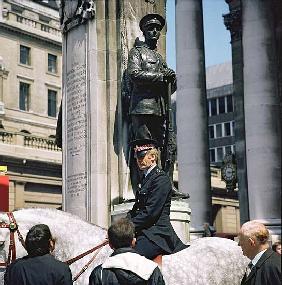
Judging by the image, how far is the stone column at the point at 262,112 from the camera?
30766mm

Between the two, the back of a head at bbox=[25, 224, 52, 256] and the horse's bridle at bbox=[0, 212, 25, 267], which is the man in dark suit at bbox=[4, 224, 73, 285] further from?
the horse's bridle at bbox=[0, 212, 25, 267]

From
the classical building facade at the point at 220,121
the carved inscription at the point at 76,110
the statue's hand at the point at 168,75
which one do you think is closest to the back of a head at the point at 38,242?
the statue's hand at the point at 168,75

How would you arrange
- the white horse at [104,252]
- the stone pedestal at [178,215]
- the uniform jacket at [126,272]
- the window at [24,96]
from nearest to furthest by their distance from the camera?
the uniform jacket at [126,272]
the white horse at [104,252]
the stone pedestal at [178,215]
the window at [24,96]

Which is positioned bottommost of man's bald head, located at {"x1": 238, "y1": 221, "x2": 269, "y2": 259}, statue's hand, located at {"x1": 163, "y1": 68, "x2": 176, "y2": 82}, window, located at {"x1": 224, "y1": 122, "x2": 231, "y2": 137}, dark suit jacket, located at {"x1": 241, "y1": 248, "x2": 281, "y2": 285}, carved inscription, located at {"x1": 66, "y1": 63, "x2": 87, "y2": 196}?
dark suit jacket, located at {"x1": 241, "y1": 248, "x2": 281, "y2": 285}

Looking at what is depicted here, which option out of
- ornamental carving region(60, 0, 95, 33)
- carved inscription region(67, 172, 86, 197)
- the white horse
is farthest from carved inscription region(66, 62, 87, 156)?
the white horse

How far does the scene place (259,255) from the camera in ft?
21.7

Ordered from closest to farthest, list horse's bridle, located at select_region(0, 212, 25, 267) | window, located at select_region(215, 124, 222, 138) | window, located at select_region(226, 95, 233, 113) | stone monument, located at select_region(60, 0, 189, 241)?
horse's bridle, located at select_region(0, 212, 25, 267), stone monument, located at select_region(60, 0, 189, 241), window, located at select_region(226, 95, 233, 113), window, located at select_region(215, 124, 222, 138)

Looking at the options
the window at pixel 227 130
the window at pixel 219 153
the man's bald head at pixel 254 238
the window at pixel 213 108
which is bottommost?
the man's bald head at pixel 254 238

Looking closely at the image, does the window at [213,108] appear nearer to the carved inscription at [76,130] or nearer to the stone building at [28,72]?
the stone building at [28,72]

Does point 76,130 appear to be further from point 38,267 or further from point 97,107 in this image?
point 38,267

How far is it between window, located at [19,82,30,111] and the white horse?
191 feet

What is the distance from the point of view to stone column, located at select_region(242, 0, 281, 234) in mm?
30766

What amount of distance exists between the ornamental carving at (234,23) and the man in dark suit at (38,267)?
34.2m

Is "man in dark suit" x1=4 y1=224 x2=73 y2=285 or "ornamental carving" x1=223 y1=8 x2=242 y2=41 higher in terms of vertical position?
"ornamental carving" x1=223 y1=8 x2=242 y2=41
